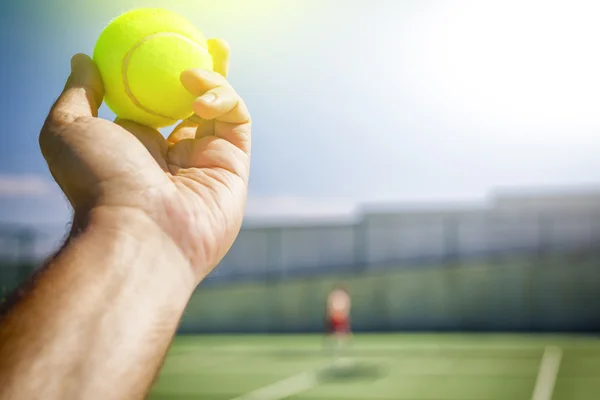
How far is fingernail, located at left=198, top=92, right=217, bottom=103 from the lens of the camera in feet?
7.43

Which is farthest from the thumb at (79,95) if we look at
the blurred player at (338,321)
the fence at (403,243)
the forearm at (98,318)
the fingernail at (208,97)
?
the fence at (403,243)

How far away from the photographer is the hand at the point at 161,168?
2100 mm

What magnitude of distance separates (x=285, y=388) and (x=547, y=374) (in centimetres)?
443

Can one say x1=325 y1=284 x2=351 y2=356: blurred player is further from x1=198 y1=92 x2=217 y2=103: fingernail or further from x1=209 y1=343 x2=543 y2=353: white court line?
x1=198 y1=92 x2=217 y2=103: fingernail

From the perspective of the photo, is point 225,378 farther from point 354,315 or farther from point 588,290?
point 588,290

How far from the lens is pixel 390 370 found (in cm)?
1423

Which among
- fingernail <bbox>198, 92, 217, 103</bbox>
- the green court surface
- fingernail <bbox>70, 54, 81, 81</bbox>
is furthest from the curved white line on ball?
the green court surface

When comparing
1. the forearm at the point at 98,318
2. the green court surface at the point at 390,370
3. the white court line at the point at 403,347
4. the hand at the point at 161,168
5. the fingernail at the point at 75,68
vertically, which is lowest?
the white court line at the point at 403,347

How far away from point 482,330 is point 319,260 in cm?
527

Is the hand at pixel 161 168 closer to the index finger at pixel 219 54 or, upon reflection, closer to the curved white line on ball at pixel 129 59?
the curved white line on ball at pixel 129 59

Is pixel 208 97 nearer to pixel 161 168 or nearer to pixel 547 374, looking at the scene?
pixel 161 168

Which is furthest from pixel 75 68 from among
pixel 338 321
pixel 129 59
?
pixel 338 321

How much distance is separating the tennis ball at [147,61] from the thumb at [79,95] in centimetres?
8

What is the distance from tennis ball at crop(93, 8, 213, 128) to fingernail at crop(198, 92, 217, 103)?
42 centimetres
